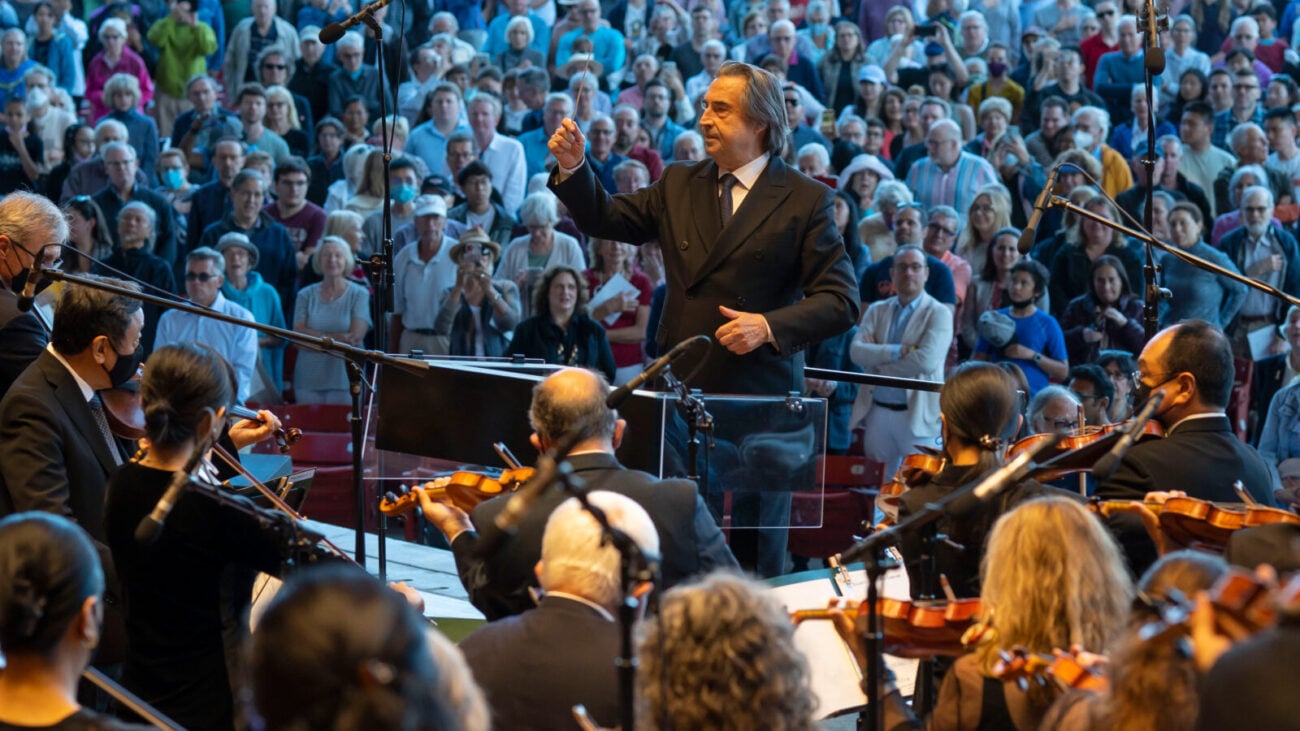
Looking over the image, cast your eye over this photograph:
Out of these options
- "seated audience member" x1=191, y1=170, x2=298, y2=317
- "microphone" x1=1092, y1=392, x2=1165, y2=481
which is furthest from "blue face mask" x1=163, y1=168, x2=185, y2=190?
"microphone" x1=1092, y1=392, x2=1165, y2=481

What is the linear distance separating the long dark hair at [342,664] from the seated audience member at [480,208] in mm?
8176

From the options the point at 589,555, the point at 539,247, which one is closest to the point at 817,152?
the point at 539,247

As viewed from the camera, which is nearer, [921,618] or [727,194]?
[921,618]

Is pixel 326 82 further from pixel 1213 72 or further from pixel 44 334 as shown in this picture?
pixel 44 334

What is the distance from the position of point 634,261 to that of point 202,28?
20.0 feet

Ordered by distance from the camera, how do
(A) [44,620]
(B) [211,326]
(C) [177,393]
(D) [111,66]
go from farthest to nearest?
(D) [111,66]
(B) [211,326]
(C) [177,393]
(A) [44,620]

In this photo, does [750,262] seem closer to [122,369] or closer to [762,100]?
[762,100]

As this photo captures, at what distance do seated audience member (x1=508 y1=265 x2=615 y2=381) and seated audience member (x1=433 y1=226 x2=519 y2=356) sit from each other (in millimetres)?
685

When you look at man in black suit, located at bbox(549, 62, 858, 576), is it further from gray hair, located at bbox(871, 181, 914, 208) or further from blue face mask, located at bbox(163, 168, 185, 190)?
blue face mask, located at bbox(163, 168, 185, 190)

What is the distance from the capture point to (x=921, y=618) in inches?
135

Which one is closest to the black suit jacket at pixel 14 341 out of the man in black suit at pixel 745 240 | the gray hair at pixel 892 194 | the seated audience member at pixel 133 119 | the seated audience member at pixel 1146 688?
the man in black suit at pixel 745 240

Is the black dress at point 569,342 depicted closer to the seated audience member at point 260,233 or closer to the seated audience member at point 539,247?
the seated audience member at point 539,247

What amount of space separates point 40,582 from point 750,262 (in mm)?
2781

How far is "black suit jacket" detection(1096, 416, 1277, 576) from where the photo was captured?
4.34 metres
